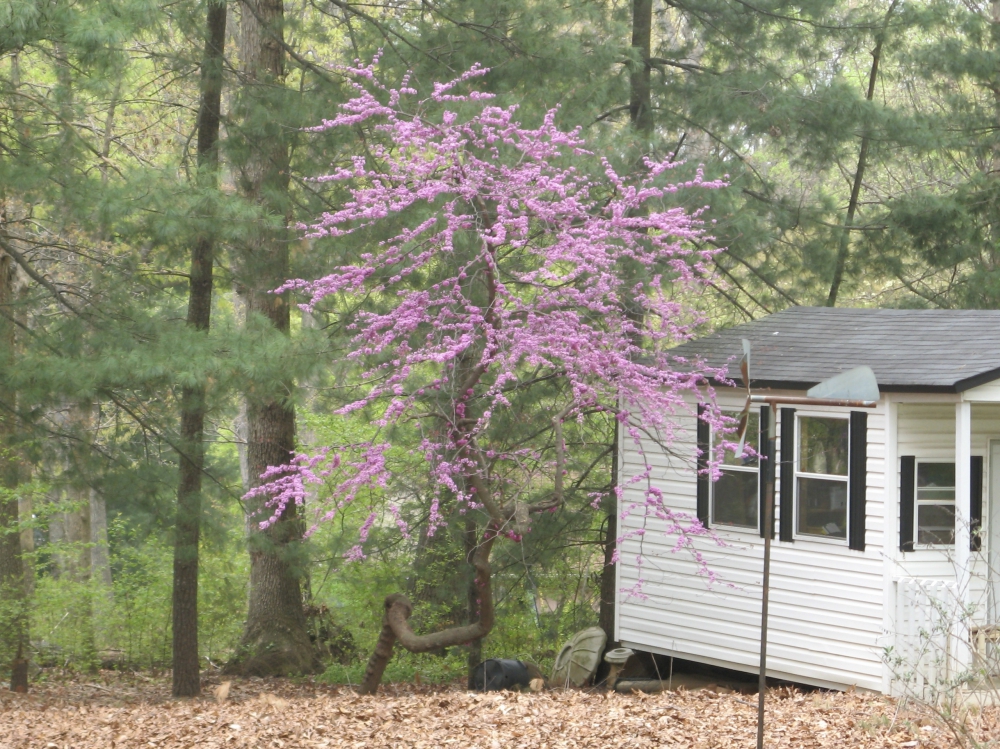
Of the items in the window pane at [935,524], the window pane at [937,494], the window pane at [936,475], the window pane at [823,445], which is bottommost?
the window pane at [935,524]

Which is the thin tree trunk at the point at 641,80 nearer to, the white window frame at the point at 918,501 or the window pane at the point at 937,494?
the white window frame at the point at 918,501

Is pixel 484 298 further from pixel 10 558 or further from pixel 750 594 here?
pixel 10 558

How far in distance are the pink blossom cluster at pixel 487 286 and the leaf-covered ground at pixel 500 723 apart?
4.72 feet

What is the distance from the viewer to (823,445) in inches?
343

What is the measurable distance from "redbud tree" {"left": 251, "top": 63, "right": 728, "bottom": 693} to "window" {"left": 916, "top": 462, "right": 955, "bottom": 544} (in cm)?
170

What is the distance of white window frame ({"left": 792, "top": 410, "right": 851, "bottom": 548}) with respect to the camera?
27.8 feet

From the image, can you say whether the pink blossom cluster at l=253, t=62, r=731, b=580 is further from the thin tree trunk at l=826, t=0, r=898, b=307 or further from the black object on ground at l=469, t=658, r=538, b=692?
the thin tree trunk at l=826, t=0, r=898, b=307

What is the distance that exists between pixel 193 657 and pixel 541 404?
436 centimetres

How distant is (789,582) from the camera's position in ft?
29.1

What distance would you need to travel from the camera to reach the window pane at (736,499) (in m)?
9.27

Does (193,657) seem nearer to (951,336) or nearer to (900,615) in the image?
(900,615)

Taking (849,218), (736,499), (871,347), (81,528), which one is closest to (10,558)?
(81,528)

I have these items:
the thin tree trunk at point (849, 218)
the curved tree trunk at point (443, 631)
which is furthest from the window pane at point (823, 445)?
the thin tree trunk at point (849, 218)

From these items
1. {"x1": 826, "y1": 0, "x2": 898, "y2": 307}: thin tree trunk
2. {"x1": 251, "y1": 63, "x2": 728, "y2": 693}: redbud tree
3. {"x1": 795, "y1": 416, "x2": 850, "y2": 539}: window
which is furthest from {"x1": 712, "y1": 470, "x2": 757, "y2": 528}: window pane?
{"x1": 826, "y1": 0, "x2": 898, "y2": 307}: thin tree trunk
